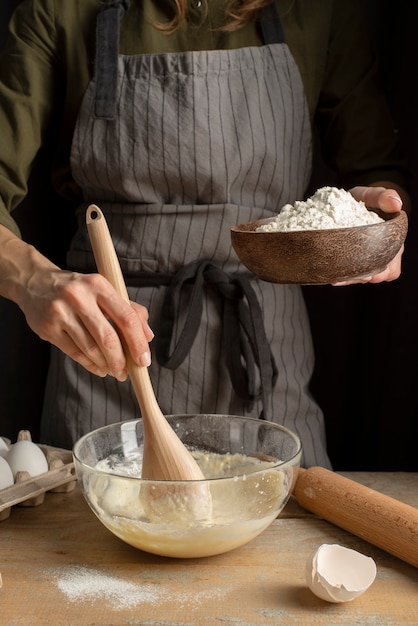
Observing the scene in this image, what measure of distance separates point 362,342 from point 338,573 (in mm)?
1058

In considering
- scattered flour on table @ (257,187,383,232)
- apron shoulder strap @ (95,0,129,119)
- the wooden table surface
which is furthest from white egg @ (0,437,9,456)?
apron shoulder strap @ (95,0,129,119)

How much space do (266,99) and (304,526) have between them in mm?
783

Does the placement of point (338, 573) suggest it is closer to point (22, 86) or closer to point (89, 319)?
point (89, 319)

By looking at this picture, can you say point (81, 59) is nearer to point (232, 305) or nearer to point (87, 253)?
point (87, 253)

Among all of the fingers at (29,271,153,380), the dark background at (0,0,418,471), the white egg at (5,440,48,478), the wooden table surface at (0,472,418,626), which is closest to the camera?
the wooden table surface at (0,472,418,626)

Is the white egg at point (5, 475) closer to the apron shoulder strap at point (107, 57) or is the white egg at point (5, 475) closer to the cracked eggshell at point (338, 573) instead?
the cracked eggshell at point (338, 573)

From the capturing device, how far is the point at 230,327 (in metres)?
1.41

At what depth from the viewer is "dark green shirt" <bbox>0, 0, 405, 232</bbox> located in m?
1.42

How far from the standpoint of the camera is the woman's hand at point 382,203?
43.8 inches

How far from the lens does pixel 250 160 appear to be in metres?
1.41

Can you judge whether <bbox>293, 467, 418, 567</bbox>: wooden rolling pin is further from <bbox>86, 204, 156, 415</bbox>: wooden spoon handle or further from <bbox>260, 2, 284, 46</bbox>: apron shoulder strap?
<bbox>260, 2, 284, 46</bbox>: apron shoulder strap

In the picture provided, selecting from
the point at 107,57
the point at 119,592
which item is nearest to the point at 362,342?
the point at 107,57

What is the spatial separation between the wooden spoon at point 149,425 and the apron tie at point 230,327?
35 cm

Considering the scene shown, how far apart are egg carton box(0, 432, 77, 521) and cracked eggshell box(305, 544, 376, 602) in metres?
0.38
